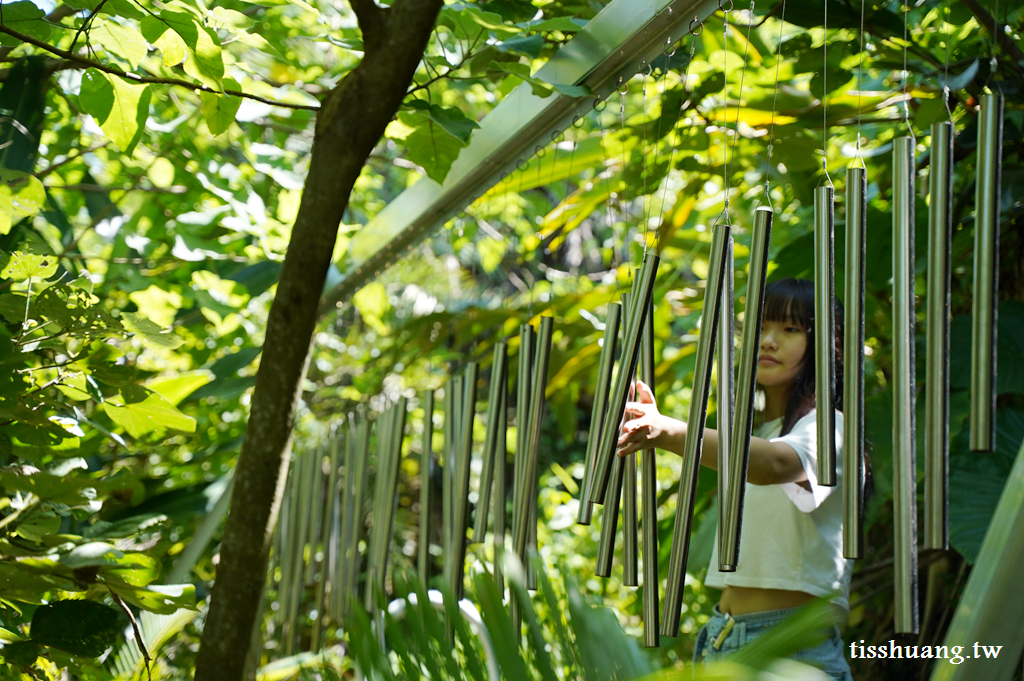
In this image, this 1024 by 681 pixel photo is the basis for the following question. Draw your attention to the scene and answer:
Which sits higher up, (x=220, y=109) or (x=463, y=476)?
(x=220, y=109)

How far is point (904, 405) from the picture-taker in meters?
0.94

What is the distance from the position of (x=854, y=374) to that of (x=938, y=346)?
0.39ft

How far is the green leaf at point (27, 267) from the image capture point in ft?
4.28

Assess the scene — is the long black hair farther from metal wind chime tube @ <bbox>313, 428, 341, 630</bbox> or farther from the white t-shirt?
metal wind chime tube @ <bbox>313, 428, 341, 630</bbox>

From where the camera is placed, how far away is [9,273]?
1.33m

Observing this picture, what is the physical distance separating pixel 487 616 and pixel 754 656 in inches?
12.6

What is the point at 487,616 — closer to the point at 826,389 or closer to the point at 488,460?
the point at 826,389

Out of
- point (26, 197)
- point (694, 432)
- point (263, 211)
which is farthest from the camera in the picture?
point (263, 211)

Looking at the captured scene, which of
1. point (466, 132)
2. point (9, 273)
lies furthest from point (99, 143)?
point (466, 132)

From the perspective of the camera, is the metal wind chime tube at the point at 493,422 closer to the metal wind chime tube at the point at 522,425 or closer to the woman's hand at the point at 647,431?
the metal wind chime tube at the point at 522,425

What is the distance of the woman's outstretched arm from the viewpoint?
Result: 133cm

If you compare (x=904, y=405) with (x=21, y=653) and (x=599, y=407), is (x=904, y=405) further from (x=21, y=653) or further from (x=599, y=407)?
(x=21, y=653)

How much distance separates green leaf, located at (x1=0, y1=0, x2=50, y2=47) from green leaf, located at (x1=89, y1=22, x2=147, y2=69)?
11cm

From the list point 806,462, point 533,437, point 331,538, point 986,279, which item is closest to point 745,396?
point 986,279
